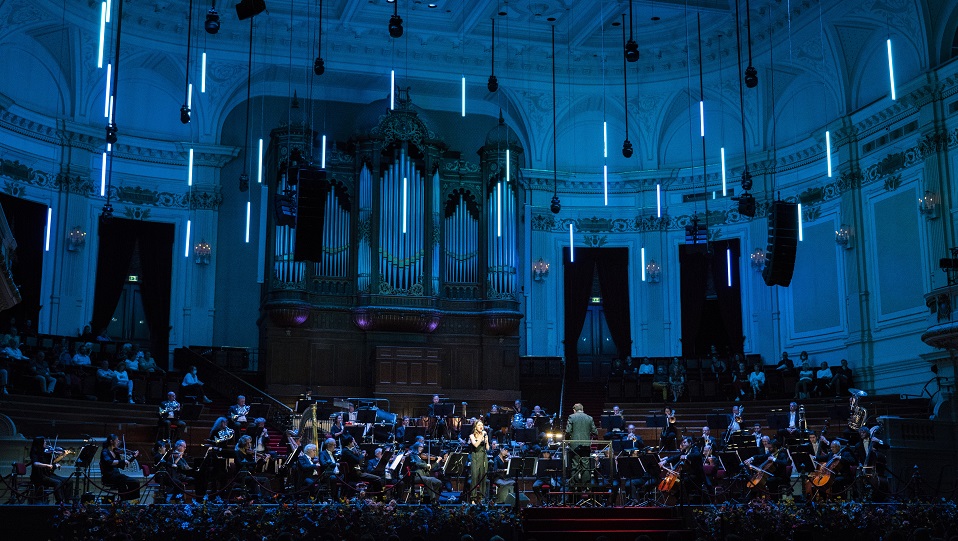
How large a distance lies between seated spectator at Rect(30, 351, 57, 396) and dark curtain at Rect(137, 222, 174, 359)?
5359 mm

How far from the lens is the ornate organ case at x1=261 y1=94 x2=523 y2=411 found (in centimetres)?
2284

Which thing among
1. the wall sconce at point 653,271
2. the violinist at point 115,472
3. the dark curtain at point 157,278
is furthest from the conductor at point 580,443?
the dark curtain at point 157,278

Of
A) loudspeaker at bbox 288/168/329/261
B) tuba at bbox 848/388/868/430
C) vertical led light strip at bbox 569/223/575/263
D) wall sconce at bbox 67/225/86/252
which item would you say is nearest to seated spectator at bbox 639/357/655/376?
vertical led light strip at bbox 569/223/575/263

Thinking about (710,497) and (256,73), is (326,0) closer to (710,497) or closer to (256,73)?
(256,73)

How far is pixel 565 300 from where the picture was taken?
2642 cm

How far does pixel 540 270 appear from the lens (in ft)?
86.0

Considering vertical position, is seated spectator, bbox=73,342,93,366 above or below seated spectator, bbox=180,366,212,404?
above

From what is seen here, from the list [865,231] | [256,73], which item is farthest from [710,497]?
[256,73]

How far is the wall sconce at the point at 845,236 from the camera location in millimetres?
22797

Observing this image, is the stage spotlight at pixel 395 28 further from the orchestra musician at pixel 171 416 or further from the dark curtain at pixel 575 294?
the dark curtain at pixel 575 294

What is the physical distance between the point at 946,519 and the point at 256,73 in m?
18.9

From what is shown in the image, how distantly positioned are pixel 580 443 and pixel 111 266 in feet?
42.2

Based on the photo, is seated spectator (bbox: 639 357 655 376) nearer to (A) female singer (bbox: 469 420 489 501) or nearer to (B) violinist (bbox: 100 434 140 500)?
(A) female singer (bbox: 469 420 489 501)

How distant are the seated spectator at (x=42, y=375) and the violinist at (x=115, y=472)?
373cm
